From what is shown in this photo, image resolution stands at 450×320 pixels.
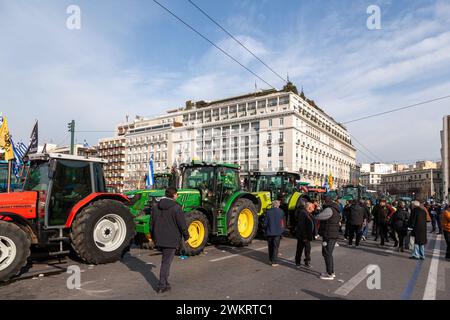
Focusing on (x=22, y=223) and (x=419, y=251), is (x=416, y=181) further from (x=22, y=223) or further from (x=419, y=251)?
(x=22, y=223)

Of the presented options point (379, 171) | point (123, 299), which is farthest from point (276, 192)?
point (379, 171)

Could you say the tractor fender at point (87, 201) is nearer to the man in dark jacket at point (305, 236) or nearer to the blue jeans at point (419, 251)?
the man in dark jacket at point (305, 236)

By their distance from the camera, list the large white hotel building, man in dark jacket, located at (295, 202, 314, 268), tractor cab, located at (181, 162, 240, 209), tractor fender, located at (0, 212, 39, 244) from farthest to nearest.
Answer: the large white hotel building → tractor cab, located at (181, 162, 240, 209) → man in dark jacket, located at (295, 202, 314, 268) → tractor fender, located at (0, 212, 39, 244)

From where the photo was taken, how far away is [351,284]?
649cm

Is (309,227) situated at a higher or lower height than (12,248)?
higher

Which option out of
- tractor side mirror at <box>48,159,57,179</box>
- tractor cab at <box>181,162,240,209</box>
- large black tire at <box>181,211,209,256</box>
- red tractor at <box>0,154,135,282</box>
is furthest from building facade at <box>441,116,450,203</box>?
tractor side mirror at <box>48,159,57,179</box>

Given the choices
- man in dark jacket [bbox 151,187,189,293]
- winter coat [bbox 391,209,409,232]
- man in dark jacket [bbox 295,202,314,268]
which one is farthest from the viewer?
winter coat [bbox 391,209,409,232]

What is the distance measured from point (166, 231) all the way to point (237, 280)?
1.96m

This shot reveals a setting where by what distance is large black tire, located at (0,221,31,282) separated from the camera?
6.01m

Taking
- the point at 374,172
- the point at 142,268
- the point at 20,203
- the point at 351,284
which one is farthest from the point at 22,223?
the point at 374,172

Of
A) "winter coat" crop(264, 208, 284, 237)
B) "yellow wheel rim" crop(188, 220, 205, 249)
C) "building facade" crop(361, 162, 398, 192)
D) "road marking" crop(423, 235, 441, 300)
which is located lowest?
"road marking" crop(423, 235, 441, 300)

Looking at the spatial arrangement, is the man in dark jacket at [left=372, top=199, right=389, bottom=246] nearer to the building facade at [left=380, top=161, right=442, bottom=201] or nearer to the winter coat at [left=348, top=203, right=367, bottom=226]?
the winter coat at [left=348, top=203, right=367, bottom=226]

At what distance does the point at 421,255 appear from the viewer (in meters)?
9.48
